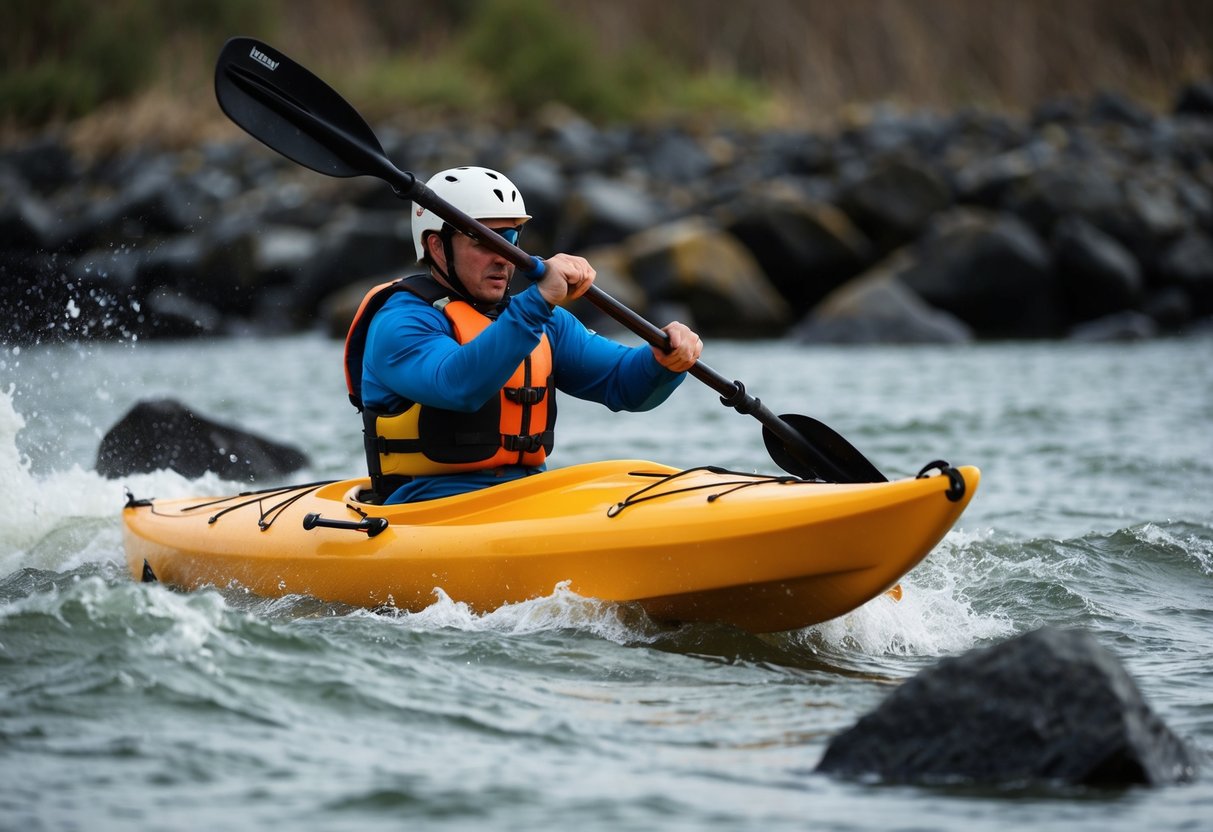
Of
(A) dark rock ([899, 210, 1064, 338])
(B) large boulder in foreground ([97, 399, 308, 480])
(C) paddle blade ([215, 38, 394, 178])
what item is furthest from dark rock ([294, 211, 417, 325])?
(C) paddle blade ([215, 38, 394, 178])

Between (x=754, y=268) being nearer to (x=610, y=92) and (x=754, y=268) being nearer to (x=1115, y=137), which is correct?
(x=1115, y=137)

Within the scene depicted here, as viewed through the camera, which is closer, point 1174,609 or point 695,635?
point 695,635

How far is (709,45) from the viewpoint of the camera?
24922 millimetres

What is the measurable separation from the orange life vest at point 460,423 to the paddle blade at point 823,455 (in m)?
0.74

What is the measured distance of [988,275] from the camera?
1302 centimetres

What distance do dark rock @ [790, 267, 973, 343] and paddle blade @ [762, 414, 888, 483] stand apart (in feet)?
25.7

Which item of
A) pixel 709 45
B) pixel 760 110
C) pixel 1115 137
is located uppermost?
pixel 709 45

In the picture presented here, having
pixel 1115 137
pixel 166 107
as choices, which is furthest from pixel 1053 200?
pixel 166 107

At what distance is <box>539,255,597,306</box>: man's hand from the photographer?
3.92 metres

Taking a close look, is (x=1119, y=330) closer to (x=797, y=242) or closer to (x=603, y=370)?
(x=797, y=242)

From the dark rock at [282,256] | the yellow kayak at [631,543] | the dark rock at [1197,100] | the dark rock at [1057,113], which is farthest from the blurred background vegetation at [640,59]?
the yellow kayak at [631,543]

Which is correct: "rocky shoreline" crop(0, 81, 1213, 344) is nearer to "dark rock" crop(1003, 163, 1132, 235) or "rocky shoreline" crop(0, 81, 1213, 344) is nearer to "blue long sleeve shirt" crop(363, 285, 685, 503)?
"dark rock" crop(1003, 163, 1132, 235)

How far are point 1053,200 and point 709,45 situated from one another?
12107mm

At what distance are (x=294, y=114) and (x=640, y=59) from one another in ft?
66.0
